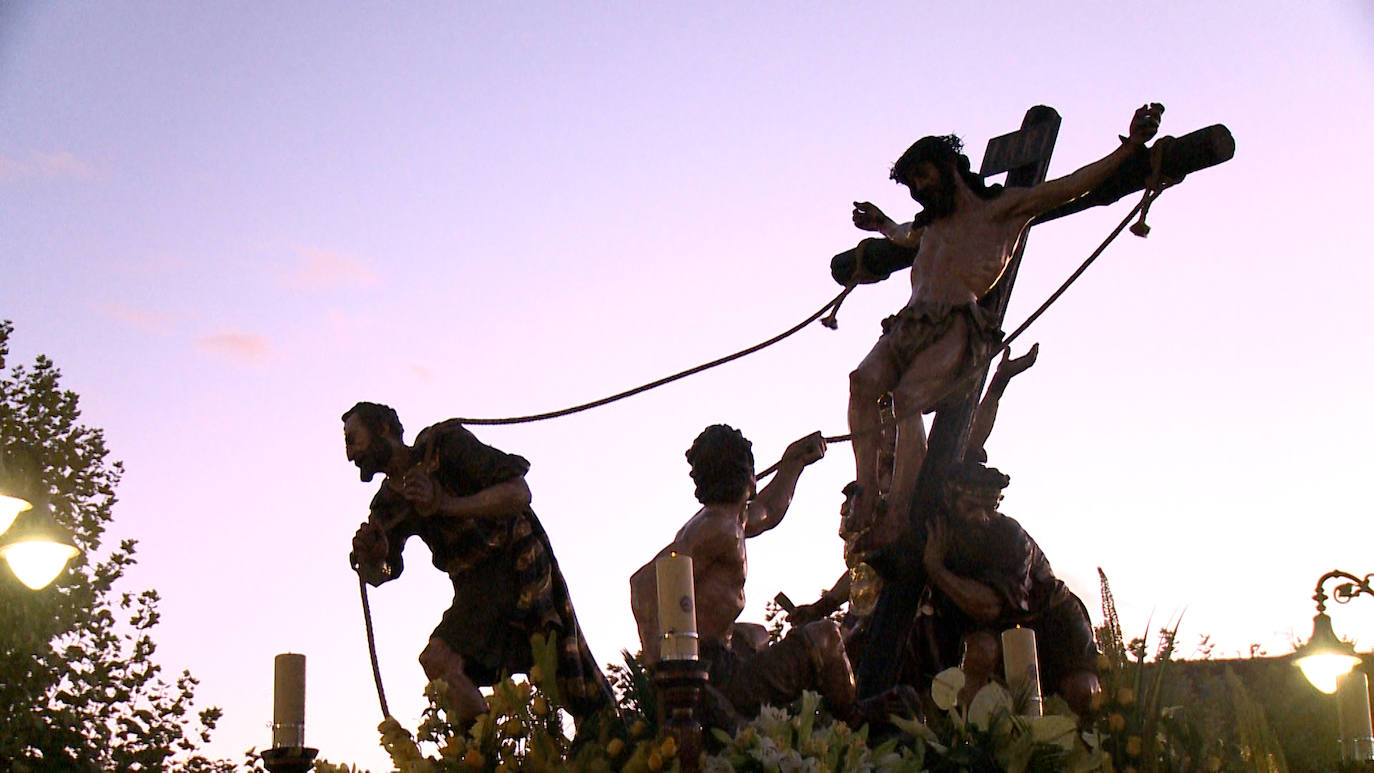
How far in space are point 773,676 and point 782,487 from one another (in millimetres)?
1489

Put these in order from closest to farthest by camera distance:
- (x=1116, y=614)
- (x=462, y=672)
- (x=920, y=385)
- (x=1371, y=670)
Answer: (x=1116, y=614) → (x=462, y=672) → (x=920, y=385) → (x=1371, y=670)

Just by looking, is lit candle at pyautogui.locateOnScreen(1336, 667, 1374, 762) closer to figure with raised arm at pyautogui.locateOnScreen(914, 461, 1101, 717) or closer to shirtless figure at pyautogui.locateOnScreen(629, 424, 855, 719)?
figure with raised arm at pyautogui.locateOnScreen(914, 461, 1101, 717)

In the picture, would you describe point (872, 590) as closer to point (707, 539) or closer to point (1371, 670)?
point (707, 539)

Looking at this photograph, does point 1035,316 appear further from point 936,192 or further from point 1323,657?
point 1323,657

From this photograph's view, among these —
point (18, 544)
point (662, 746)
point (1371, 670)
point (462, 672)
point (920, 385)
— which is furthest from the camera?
point (1371, 670)

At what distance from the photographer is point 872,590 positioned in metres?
8.99

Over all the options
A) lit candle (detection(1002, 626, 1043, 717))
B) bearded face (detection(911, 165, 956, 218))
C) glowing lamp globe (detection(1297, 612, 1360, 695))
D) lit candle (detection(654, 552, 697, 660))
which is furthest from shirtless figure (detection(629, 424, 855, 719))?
glowing lamp globe (detection(1297, 612, 1360, 695))

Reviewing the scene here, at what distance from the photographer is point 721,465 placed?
7.79m

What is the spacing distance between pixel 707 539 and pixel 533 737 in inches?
71.5

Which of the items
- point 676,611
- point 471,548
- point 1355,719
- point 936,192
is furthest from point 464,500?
point 1355,719

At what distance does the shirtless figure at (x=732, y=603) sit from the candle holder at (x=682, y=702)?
1.04 m

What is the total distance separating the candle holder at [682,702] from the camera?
18.8 feet

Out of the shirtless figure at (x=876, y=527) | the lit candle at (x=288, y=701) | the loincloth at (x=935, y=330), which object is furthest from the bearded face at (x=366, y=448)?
the loincloth at (x=935, y=330)

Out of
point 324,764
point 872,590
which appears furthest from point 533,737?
point 872,590
